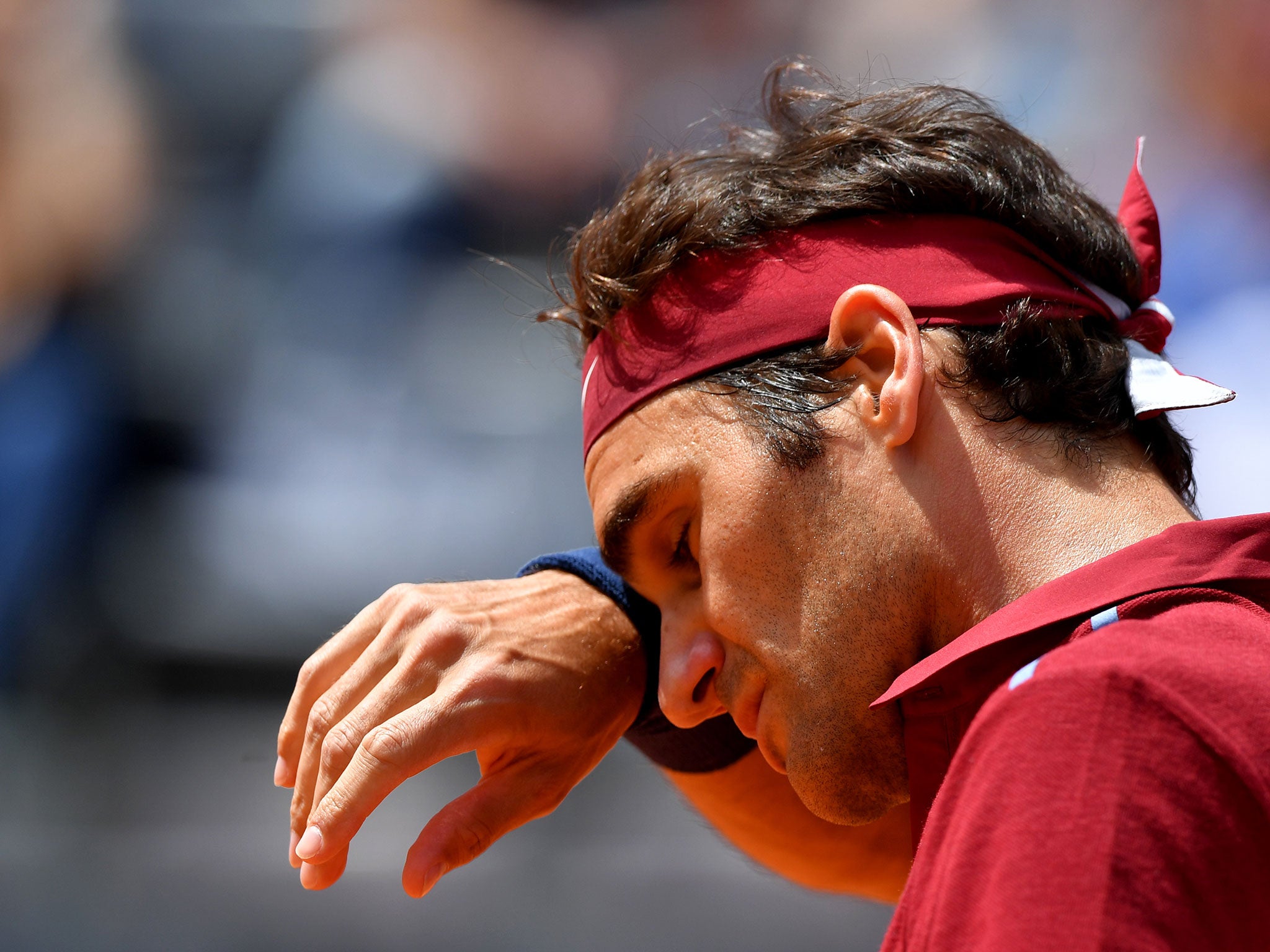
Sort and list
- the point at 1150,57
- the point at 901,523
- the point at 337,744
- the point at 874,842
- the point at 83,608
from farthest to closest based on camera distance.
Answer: the point at 1150,57 < the point at 83,608 < the point at 874,842 < the point at 337,744 < the point at 901,523

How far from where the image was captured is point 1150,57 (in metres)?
3.80

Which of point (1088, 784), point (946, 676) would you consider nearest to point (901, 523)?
point (946, 676)

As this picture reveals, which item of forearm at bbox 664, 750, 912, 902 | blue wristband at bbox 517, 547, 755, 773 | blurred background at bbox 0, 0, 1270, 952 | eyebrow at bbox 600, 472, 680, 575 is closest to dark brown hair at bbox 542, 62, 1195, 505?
eyebrow at bbox 600, 472, 680, 575

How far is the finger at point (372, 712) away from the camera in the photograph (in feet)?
4.20

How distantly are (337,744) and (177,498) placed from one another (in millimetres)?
2485

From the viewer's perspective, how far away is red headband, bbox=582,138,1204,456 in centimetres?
126

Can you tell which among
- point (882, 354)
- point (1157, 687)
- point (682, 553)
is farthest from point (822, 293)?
point (1157, 687)

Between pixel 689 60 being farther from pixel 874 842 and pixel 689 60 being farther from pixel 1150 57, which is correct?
pixel 874 842

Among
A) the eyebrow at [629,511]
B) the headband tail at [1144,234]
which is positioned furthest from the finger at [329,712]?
the headband tail at [1144,234]

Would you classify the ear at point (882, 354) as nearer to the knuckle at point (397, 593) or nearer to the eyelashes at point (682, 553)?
the eyelashes at point (682, 553)

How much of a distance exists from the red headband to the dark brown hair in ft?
0.07

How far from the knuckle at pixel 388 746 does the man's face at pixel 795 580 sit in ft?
1.12

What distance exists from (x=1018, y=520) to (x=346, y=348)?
2.96 meters

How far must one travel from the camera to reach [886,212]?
134cm
